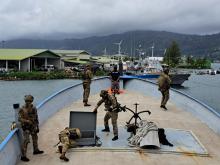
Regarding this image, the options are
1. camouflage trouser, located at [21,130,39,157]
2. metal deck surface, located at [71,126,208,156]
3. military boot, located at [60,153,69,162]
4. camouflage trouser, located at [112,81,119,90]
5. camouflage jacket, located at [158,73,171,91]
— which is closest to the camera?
military boot, located at [60,153,69,162]

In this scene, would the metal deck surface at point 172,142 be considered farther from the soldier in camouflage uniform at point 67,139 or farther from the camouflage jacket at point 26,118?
the camouflage jacket at point 26,118

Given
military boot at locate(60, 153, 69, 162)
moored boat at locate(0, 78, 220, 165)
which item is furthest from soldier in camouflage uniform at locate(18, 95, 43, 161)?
military boot at locate(60, 153, 69, 162)

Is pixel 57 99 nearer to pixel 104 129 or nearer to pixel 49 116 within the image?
pixel 49 116

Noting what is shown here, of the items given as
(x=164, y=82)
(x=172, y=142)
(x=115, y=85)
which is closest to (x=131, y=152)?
(x=172, y=142)

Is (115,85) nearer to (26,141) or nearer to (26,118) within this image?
(26,118)

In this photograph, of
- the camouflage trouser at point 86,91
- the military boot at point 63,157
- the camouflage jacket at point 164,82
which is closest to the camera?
the military boot at point 63,157

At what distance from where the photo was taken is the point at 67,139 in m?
7.55

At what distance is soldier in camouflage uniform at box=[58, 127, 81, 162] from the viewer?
7.25 m

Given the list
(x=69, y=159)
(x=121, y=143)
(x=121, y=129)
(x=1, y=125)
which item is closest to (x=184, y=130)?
(x=121, y=129)

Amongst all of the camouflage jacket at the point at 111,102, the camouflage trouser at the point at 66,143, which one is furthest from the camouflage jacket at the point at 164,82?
the camouflage trouser at the point at 66,143

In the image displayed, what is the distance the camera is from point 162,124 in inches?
427

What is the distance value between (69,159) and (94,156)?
0.54 m

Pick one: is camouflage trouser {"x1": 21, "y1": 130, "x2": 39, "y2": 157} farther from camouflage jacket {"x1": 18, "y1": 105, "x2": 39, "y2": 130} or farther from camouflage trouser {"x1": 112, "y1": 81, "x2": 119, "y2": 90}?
camouflage trouser {"x1": 112, "y1": 81, "x2": 119, "y2": 90}

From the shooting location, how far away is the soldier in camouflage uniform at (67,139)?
7.25 meters
